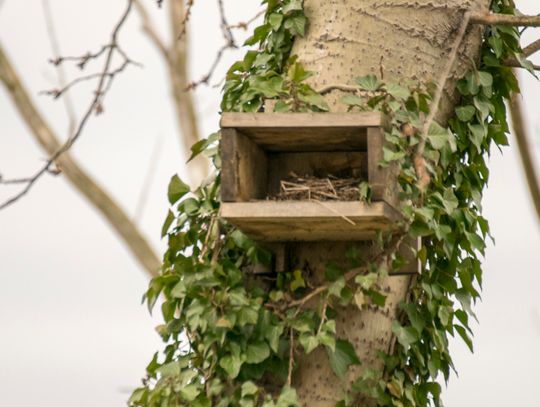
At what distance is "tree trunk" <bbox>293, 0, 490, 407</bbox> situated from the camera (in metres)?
2.38

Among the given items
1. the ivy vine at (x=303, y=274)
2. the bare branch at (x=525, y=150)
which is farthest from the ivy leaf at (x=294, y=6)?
the bare branch at (x=525, y=150)

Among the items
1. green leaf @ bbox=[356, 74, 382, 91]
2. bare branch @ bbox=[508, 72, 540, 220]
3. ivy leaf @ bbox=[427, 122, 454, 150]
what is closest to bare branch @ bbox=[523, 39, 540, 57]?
ivy leaf @ bbox=[427, 122, 454, 150]

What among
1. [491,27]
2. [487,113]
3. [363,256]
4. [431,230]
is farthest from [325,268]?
[491,27]

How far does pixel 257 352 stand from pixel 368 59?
2.31ft

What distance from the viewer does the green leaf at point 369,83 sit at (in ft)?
7.77

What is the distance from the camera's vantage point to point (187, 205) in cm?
250

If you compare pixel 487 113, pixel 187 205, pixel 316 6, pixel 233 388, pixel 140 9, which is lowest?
pixel 233 388

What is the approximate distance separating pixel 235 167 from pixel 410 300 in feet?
1.80

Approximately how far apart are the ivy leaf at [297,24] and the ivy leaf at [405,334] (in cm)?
70

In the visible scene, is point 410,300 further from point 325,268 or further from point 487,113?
point 487,113

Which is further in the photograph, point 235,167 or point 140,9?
point 140,9

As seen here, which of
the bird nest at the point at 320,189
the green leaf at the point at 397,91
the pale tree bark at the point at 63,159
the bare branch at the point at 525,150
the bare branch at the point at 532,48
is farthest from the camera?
the pale tree bark at the point at 63,159

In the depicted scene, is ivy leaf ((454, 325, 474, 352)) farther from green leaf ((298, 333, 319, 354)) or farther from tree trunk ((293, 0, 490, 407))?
green leaf ((298, 333, 319, 354))

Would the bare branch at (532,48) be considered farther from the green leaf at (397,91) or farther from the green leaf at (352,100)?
the green leaf at (352,100)
